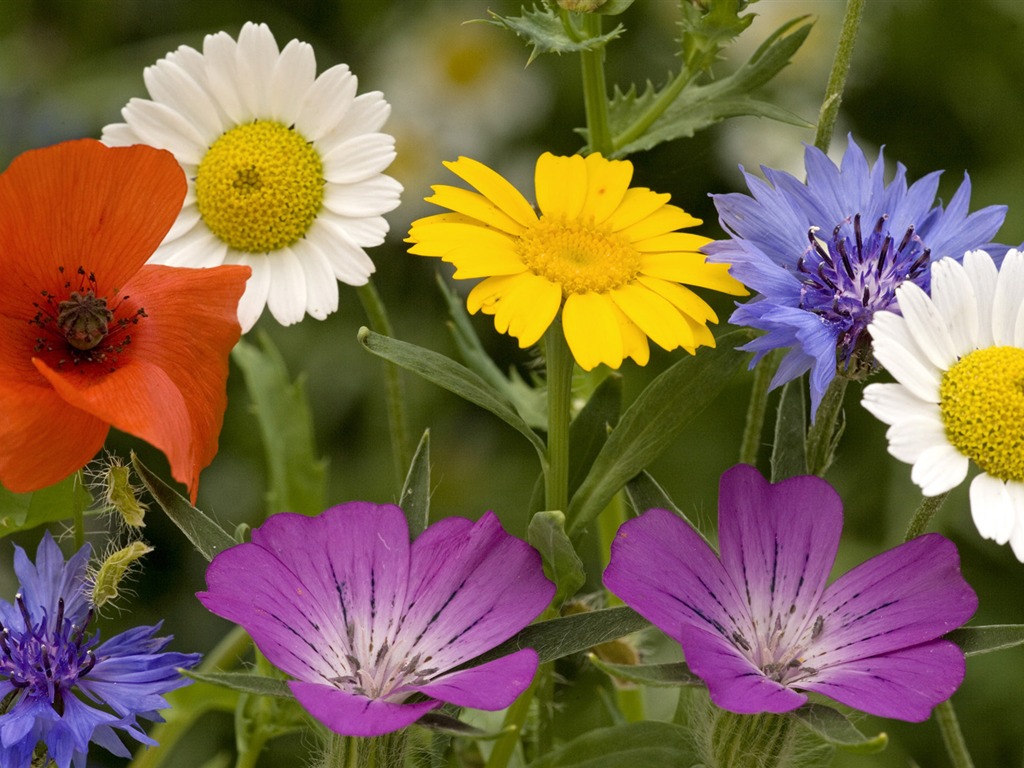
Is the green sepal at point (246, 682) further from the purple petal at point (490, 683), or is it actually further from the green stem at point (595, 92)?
the green stem at point (595, 92)

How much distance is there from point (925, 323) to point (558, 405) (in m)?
0.12

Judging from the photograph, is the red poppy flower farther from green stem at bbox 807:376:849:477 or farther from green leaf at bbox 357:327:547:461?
green stem at bbox 807:376:849:477

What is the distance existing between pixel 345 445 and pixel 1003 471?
2.32ft

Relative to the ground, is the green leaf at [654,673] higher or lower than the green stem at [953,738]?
higher

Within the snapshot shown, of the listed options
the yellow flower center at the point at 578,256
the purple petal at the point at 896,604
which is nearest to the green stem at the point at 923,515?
the purple petal at the point at 896,604

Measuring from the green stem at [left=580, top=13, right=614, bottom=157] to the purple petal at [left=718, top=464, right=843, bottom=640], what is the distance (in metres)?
0.16

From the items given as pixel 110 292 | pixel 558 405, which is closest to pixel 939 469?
pixel 558 405

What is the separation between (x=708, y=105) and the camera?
1.73 ft

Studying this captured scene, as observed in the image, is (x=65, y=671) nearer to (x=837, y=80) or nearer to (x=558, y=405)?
(x=558, y=405)

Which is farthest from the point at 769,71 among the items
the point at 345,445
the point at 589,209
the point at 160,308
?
the point at 345,445

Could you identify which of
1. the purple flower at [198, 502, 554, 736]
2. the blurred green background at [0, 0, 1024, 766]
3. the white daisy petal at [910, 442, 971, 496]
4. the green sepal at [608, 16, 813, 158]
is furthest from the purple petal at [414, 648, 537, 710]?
the blurred green background at [0, 0, 1024, 766]

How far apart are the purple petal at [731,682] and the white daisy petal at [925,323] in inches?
3.9

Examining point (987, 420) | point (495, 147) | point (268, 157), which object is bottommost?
point (987, 420)

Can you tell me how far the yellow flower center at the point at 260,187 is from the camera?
1.59 feet
